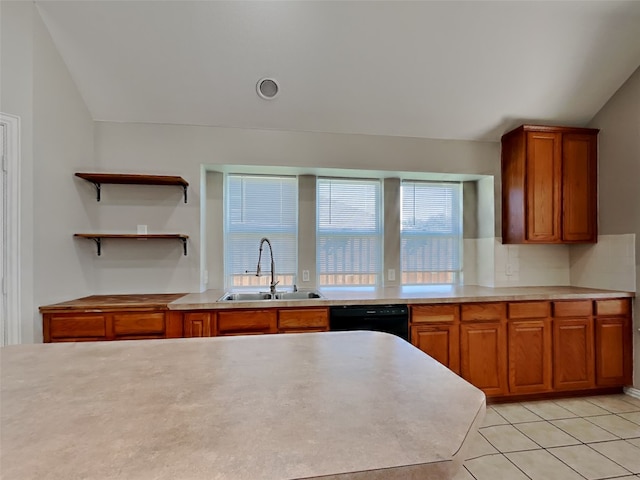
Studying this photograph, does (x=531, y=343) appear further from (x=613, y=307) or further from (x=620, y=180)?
(x=620, y=180)

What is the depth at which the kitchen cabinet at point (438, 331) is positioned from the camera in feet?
8.95

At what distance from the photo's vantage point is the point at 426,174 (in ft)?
11.3

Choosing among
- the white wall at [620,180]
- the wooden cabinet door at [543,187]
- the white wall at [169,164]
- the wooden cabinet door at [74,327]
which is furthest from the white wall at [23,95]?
the white wall at [620,180]

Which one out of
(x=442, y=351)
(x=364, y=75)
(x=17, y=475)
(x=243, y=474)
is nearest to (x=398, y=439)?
(x=243, y=474)

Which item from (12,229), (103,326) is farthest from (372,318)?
(12,229)

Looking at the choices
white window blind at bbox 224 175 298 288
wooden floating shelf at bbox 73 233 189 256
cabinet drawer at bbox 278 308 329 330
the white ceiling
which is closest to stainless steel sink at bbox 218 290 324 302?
white window blind at bbox 224 175 298 288

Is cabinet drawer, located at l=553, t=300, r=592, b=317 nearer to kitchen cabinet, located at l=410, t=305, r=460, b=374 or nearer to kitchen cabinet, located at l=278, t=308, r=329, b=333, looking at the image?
kitchen cabinet, located at l=410, t=305, r=460, b=374

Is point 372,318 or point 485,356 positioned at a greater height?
point 372,318

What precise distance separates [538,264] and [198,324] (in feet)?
10.8

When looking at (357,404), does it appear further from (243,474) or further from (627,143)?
(627,143)

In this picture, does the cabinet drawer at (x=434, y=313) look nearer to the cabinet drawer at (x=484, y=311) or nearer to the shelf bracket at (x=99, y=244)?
the cabinet drawer at (x=484, y=311)

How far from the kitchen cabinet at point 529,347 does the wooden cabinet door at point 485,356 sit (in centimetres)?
7

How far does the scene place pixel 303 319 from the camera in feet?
8.54

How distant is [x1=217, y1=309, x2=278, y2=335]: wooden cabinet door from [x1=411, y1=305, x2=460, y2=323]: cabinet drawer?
110cm
